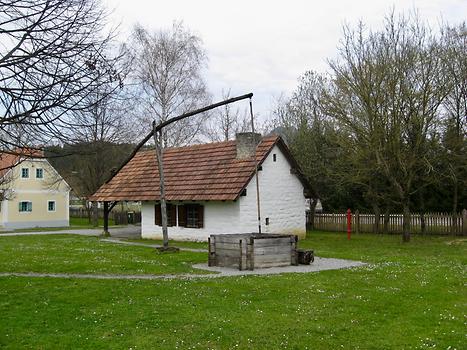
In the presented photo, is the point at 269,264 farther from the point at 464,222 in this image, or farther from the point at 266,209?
the point at 464,222

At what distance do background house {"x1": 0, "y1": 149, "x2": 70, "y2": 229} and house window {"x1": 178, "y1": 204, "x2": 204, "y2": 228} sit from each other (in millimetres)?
21743

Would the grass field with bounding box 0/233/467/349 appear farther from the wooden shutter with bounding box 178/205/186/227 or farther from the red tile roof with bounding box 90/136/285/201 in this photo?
the wooden shutter with bounding box 178/205/186/227

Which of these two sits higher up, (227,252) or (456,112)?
(456,112)

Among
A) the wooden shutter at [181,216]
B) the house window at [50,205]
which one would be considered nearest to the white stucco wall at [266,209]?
the wooden shutter at [181,216]

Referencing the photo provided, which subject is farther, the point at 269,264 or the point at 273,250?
Answer: the point at 273,250

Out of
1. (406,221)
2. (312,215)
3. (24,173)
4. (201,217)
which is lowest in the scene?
(406,221)

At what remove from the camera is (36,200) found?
51062 mm

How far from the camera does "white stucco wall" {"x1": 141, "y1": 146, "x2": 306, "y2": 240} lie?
87.6 ft

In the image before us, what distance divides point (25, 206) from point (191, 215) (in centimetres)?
2736

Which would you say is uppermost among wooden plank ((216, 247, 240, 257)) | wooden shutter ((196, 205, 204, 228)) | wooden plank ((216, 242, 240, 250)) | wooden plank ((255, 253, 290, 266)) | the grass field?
wooden shutter ((196, 205, 204, 228))

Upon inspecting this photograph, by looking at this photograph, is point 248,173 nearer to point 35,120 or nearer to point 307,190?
point 307,190

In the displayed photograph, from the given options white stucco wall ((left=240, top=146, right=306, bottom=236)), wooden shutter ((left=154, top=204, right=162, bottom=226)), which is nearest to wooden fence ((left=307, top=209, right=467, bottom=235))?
white stucco wall ((left=240, top=146, right=306, bottom=236))

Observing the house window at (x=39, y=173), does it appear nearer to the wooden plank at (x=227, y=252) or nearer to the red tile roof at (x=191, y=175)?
the red tile roof at (x=191, y=175)

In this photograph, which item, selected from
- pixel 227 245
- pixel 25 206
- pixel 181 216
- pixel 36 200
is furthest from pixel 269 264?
pixel 36 200
